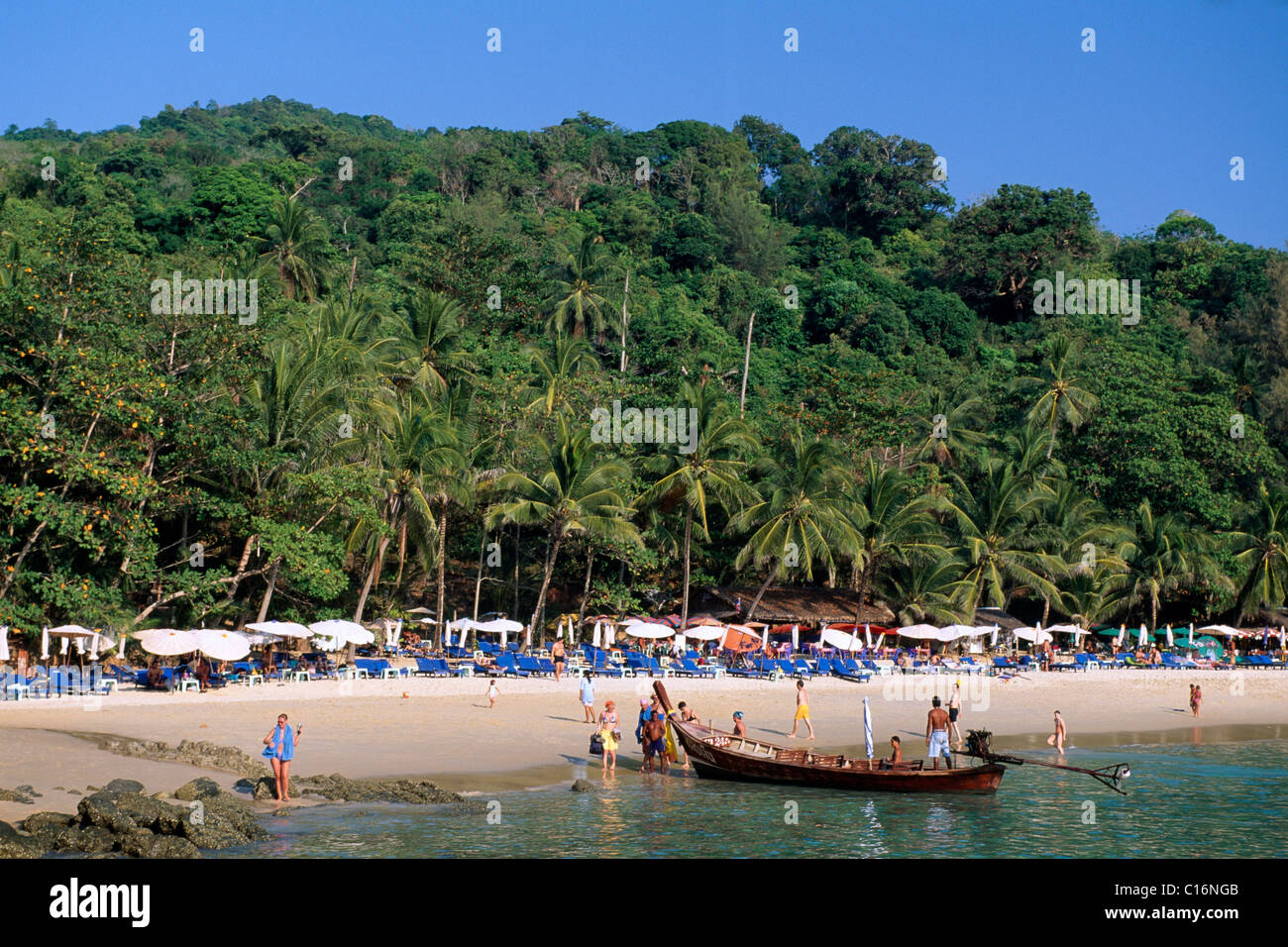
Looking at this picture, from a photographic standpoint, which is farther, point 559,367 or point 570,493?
point 559,367

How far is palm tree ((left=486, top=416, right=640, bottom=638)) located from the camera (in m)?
32.7

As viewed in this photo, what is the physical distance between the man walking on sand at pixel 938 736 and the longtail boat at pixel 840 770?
0.29m

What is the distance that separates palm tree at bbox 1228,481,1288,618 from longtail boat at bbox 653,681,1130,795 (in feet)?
92.9

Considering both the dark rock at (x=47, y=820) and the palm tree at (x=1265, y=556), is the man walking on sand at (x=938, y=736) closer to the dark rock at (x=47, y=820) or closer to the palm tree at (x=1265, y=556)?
the dark rock at (x=47, y=820)

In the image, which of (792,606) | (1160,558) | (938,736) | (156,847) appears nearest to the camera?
(156,847)

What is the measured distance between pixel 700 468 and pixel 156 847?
25272mm

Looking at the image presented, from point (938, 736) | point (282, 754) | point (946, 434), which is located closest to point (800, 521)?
point (946, 434)

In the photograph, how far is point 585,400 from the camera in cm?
4216

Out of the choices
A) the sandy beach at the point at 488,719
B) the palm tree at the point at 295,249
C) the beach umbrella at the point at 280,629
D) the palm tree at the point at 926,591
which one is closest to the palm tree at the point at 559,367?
the palm tree at the point at 295,249

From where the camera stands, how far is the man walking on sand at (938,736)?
19.5m

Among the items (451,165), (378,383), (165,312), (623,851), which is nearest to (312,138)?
(451,165)

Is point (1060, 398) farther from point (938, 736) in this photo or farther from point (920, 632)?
point (938, 736)

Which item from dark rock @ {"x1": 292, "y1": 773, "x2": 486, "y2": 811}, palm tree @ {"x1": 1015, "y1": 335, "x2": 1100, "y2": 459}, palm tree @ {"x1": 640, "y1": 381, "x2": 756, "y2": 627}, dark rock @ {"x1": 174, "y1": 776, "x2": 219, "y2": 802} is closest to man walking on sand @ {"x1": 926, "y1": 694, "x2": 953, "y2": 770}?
dark rock @ {"x1": 292, "y1": 773, "x2": 486, "y2": 811}
